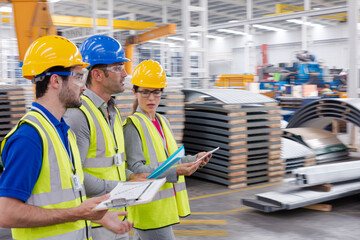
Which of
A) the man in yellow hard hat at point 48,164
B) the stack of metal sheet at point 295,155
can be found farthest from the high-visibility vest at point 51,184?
the stack of metal sheet at point 295,155

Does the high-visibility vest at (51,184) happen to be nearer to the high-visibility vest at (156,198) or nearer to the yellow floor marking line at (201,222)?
the high-visibility vest at (156,198)

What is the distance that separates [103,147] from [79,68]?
0.60 metres

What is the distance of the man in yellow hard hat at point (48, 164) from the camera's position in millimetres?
1618

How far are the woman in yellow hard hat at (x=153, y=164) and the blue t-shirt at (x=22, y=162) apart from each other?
1.22 meters

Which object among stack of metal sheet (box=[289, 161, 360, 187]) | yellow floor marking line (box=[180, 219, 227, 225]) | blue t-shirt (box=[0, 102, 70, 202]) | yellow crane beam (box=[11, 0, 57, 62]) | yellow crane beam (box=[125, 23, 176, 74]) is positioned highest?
yellow crane beam (box=[125, 23, 176, 74])

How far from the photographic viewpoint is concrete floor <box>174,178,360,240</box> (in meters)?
5.27

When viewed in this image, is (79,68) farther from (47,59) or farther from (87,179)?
(87,179)

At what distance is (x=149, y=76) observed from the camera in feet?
10.8

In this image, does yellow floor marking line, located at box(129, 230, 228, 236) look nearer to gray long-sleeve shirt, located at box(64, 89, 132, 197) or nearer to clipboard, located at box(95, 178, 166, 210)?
gray long-sleeve shirt, located at box(64, 89, 132, 197)

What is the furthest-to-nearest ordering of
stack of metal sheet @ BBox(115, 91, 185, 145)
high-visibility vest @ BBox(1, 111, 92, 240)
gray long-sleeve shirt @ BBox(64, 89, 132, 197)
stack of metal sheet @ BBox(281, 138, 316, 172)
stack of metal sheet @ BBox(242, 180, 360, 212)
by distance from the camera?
stack of metal sheet @ BBox(281, 138, 316, 172) < stack of metal sheet @ BBox(115, 91, 185, 145) < stack of metal sheet @ BBox(242, 180, 360, 212) < gray long-sleeve shirt @ BBox(64, 89, 132, 197) < high-visibility vest @ BBox(1, 111, 92, 240)

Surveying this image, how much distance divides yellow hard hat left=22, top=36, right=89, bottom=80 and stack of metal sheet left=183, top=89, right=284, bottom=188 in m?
5.81

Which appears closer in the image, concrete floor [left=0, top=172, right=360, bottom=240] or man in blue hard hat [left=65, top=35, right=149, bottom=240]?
man in blue hard hat [left=65, top=35, right=149, bottom=240]

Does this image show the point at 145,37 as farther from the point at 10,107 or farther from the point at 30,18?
the point at 10,107

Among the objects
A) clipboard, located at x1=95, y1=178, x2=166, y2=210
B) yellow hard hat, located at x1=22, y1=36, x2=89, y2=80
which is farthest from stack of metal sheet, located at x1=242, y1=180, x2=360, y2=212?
yellow hard hat, located at x1=22, y1=36, x2=89, y2=80
